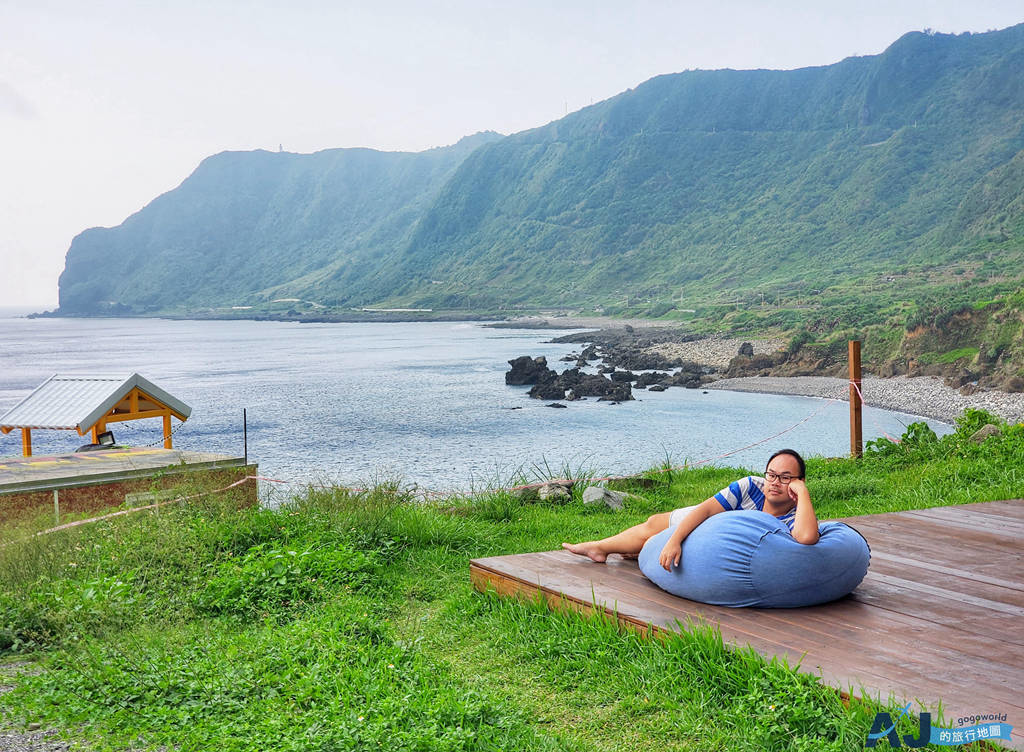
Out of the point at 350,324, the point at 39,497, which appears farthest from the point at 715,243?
the point at 39,497

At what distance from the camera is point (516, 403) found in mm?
40938

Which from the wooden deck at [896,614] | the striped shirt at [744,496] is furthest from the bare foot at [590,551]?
the striped shirt at [744,496]

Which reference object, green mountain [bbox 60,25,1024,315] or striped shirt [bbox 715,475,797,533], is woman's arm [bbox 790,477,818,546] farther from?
green mountain [bbox 60,25,1024,315]

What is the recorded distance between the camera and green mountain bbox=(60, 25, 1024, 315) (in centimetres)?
9300

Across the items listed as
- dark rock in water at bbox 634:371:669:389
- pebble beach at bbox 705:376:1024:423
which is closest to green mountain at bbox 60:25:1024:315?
pebble beach at bbox 705:376:1024:423

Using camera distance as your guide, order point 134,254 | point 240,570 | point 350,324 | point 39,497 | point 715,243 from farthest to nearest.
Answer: point 134,254
point 350,324
point 715,243
point 39,497
point 240,570

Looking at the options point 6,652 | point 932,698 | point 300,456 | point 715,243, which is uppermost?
point 715,243

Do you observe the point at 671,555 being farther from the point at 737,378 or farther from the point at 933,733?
the point at 737,378

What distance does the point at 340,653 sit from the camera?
13.0 feet

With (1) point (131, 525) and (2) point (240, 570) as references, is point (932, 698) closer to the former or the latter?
(2) point (240, 570)

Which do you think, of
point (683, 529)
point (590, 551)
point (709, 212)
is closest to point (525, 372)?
point (590, 551)

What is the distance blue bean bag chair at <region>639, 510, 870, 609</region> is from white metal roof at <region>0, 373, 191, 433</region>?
8799 mm

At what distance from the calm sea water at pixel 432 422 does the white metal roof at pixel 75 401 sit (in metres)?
2.91

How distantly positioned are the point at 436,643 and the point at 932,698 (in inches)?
90.9
